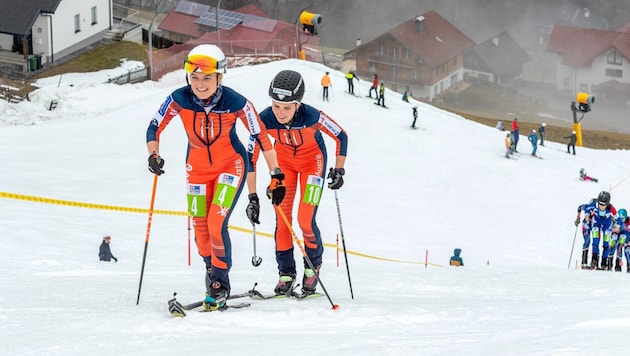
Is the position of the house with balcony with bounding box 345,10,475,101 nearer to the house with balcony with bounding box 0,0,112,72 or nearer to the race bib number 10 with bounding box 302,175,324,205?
the house with balcony with bounding box 0,0,112,72

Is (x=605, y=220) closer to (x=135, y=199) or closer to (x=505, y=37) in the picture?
(x=135, y=199)

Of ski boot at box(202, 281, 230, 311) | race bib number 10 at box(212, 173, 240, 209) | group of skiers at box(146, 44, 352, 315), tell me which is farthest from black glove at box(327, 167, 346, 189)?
ski boot at box(202, 281, 230, 311)

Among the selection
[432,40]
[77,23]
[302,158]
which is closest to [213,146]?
[302,158]

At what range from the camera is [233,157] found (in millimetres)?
8500

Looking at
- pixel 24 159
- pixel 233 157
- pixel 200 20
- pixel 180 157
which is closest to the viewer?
pixel 233 157

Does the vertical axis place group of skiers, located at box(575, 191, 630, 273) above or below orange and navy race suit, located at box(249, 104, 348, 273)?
below

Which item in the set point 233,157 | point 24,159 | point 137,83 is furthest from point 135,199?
point 137,83

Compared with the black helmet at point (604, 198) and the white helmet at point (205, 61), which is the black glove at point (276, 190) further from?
the black helmet at point (604, 198)

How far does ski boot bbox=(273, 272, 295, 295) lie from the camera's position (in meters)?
9.63

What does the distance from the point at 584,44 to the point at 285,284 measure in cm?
9065

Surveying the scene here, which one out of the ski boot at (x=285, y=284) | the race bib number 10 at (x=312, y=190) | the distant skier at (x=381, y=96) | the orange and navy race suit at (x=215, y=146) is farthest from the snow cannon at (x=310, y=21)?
the orange and navy race suit at (x=215, y=146)

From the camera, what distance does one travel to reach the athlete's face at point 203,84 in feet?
26.7

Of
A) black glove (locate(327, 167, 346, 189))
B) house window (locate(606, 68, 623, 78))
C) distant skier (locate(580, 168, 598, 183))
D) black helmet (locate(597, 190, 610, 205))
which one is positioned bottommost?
black helmet (locate(597, 190, 610, 205))

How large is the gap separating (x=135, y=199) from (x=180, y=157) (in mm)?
5800
